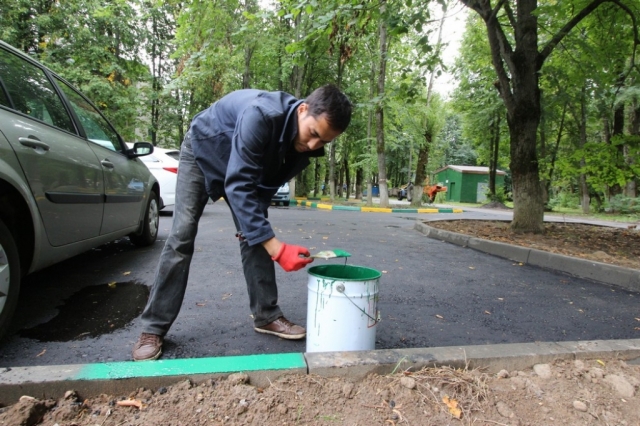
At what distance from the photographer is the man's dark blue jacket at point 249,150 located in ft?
5.97

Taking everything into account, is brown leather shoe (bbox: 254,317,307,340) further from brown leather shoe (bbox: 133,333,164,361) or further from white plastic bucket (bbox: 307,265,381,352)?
brown leather shoe (bbox: 133,333,164,361)

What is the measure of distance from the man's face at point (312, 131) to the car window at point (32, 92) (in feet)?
6.07

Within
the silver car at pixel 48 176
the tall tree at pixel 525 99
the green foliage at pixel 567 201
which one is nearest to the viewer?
the silver car at pixel 48 176

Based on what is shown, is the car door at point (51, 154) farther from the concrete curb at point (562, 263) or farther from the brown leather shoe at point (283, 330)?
the concrete curb at point (562, 263)

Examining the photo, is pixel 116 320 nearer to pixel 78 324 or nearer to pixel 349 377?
pixel 78 324

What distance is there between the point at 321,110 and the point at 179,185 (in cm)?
97

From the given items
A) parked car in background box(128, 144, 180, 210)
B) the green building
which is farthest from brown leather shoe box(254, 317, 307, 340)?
the green building

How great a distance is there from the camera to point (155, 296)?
2143 mm

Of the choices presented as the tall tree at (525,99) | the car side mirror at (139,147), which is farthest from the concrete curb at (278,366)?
the tall tree at (525,99)

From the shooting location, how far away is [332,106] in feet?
5.89

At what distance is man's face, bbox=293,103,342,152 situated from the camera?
6.06 feet

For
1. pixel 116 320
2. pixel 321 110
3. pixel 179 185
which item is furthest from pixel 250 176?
pixel 116 320

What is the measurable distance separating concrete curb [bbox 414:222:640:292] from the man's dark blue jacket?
4084 millimetres

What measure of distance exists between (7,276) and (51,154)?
853mm
